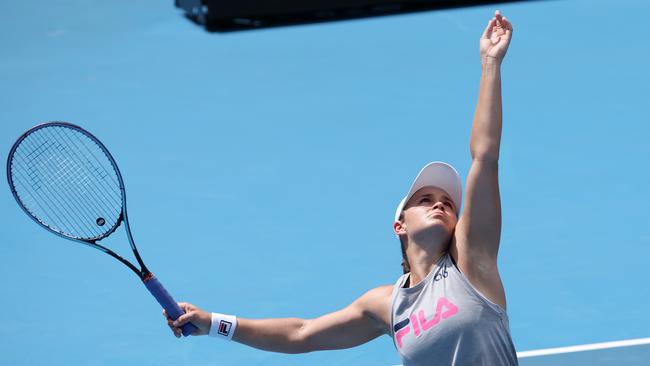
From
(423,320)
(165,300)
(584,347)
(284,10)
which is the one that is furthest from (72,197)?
(284,10)

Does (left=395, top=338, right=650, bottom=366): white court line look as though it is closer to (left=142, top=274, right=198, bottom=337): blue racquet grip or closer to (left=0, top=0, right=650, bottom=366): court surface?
(left=0, top=0, right=650, bottom=366): court surface

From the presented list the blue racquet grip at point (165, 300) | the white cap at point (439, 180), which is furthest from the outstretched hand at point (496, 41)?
the blue racquet grip at point (165, 300)

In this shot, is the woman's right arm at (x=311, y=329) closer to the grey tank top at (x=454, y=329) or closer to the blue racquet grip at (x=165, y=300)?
the blue racquet grip at (x=165, y=300)

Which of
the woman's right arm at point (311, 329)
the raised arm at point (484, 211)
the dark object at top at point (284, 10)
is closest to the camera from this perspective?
the raised arm at point (484, 211)

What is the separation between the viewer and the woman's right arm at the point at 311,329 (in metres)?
4.39

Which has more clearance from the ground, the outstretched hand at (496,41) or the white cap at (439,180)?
the outstretched hand at (496,41)

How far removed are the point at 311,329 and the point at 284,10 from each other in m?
8.26

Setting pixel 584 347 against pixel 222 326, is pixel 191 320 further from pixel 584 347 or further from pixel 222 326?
pixel 584 347

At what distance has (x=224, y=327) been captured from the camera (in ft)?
14.8

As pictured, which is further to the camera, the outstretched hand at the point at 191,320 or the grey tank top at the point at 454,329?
the outstretched hand at the point at 191,320

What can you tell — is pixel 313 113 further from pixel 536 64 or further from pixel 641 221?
pixel 641 221

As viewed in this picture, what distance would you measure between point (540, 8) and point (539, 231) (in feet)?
18.3

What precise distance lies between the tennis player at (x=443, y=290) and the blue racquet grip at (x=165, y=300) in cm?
4

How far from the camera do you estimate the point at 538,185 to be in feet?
26.3
